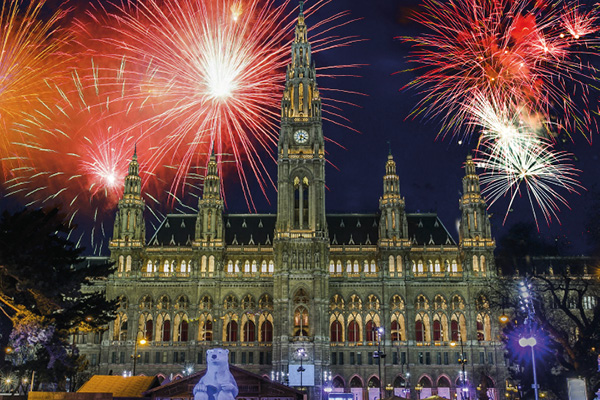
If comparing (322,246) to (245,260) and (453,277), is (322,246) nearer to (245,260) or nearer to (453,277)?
(245,260)

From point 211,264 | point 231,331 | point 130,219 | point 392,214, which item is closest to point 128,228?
point 130,219

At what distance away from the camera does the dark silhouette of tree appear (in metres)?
39.8

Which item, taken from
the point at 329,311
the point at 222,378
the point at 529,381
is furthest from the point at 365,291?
the point at 222,378

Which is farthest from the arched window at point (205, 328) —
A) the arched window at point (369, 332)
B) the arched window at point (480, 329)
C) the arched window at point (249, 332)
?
the arched window at point (480, 329)

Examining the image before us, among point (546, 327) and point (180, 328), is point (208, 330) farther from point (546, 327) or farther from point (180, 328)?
point (546, 327)

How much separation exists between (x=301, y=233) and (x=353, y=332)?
17.7 m

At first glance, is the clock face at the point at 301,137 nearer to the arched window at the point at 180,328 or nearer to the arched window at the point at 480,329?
the arched window at the point at 180,328

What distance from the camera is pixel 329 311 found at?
101m

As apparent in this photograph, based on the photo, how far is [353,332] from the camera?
100 m

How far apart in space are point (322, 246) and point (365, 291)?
10.4 meters

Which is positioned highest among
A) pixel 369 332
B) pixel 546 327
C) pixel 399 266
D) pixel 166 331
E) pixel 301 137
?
pixel 301 137

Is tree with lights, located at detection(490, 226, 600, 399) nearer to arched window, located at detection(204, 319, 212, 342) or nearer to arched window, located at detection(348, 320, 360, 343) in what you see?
arched window, located at detection(348, 320, 360, 343)

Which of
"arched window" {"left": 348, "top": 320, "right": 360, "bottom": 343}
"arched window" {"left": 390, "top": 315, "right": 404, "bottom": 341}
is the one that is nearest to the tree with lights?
"arched window" {"left": 390, "top": 315, "right": 404, "bottom": 341}

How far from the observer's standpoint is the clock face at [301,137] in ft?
342
